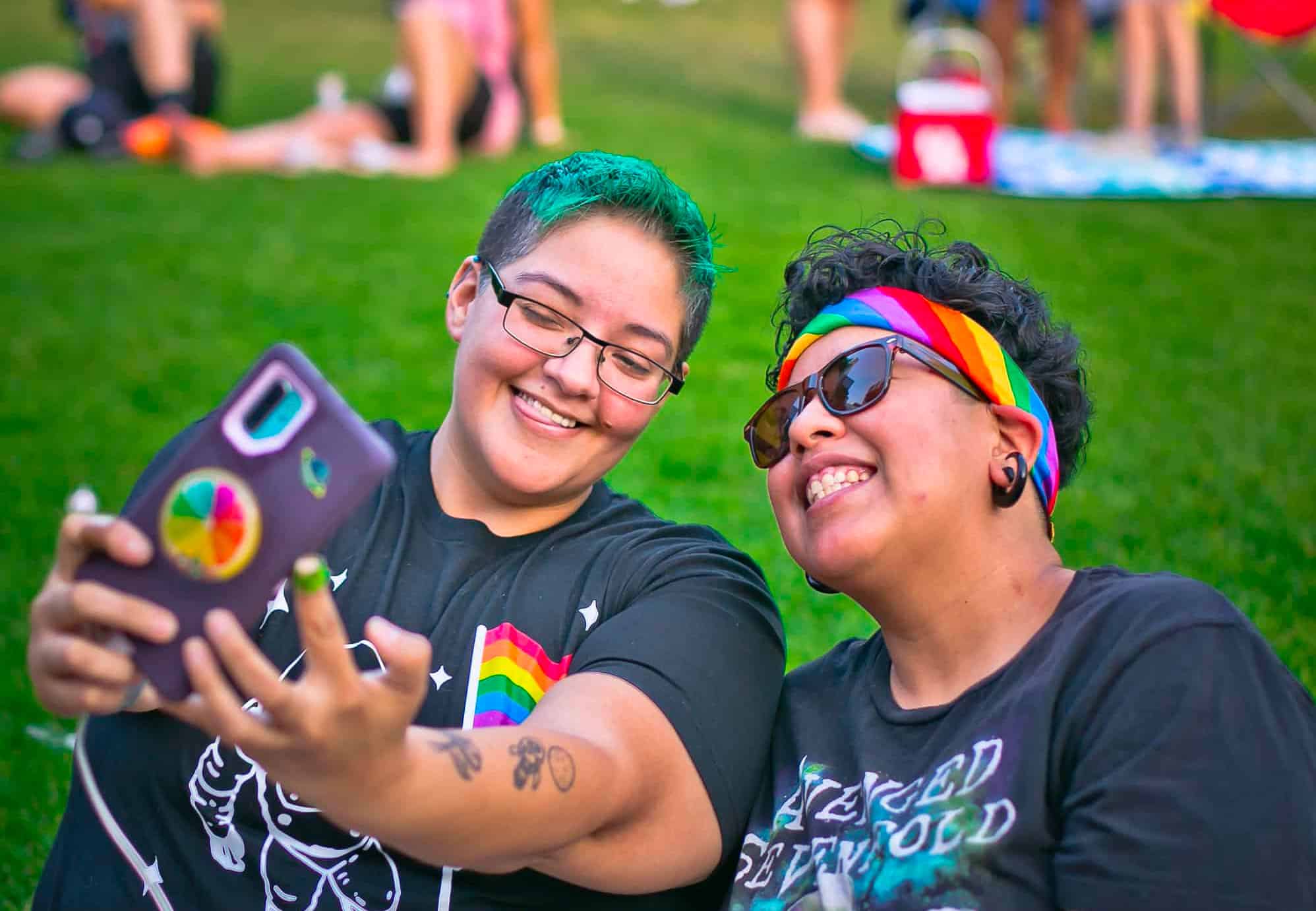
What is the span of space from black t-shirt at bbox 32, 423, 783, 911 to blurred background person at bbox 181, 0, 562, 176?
240 inches

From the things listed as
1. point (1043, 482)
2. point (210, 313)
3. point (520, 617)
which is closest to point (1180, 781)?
point (1043, 482)

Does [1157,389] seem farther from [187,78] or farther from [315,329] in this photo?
[187,78]

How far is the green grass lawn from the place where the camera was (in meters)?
3.92

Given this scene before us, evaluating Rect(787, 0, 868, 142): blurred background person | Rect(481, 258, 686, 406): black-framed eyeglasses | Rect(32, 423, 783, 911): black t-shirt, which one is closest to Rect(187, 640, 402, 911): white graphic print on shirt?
Rect(32, 423, 783, 911): black t-shirt

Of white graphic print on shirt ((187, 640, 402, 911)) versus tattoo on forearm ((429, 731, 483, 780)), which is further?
white graphic print on shirt ((187, 640, 402, 911))

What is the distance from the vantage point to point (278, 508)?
5.19ft

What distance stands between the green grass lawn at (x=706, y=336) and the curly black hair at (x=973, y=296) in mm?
857

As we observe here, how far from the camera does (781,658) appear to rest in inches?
88.3

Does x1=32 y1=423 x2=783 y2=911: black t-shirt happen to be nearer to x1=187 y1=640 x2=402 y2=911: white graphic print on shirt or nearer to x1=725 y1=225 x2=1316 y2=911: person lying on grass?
x1=187 y1=640 x2=402 y2=911: white graphic print on shirt

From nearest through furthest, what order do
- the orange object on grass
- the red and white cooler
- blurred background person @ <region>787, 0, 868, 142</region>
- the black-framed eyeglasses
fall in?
the black-framed eyeglasses
the red and white cooler
the orange object on grass
blurred background person @ <region>787, 0, 868, 142</region>

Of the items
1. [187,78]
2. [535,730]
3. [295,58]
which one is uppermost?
[535,730]

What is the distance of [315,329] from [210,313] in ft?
1.83

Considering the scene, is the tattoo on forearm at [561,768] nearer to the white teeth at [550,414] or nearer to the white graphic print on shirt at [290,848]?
the white graphic print on shirt at [290,848]

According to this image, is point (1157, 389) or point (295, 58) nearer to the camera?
point (1157, 389)
